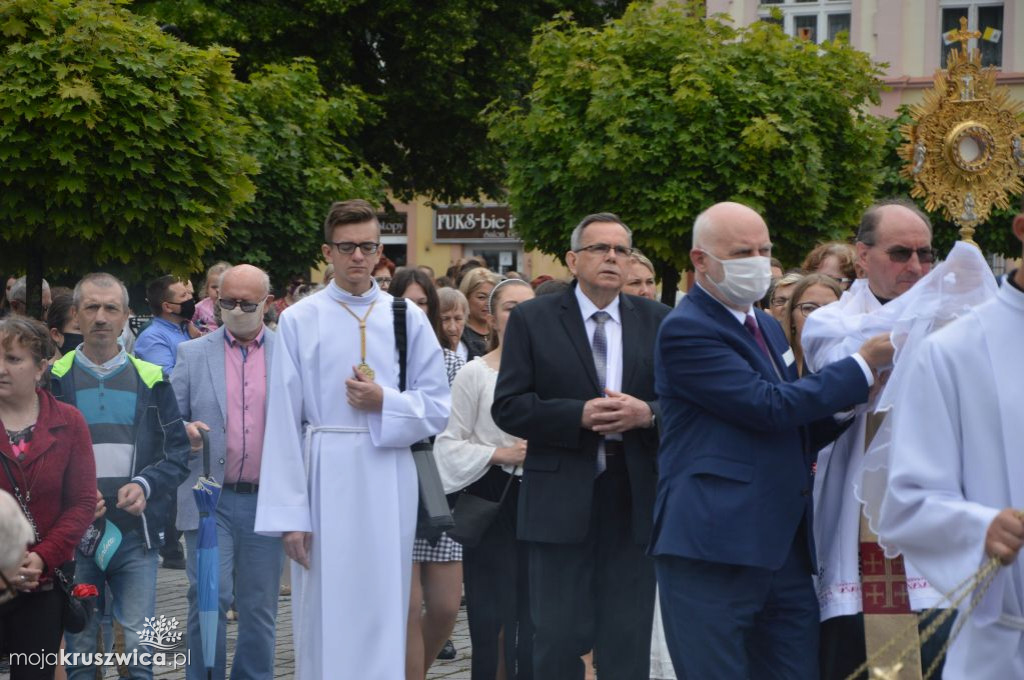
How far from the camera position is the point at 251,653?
7613 millimetres

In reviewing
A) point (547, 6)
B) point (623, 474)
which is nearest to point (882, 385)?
point (623, 474)

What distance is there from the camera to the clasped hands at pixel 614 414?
6.11 meters

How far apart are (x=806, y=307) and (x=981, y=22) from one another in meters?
27.1

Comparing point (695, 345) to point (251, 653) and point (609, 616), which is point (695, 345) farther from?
point (251, 653)

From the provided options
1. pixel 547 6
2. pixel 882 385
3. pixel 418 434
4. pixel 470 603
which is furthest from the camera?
pixel 547 6

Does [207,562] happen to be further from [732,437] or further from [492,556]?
[732,437]

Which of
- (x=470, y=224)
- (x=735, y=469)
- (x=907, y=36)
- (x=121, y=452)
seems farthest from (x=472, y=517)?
(x=470, y=224)

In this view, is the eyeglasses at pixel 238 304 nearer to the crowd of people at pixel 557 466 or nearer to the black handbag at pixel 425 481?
the crowd of people at pixel 557 466

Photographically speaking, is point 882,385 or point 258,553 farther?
point 258,553

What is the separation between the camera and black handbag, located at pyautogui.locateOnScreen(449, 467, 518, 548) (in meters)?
7.35

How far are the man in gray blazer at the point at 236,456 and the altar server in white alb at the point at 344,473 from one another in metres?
0.85

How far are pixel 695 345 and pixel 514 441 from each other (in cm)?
270

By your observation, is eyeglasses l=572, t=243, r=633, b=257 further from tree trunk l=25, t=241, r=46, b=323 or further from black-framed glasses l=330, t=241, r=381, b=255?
tree trunk l=25, t=241, r=46, b=323

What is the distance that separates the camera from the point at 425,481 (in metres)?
6.89
